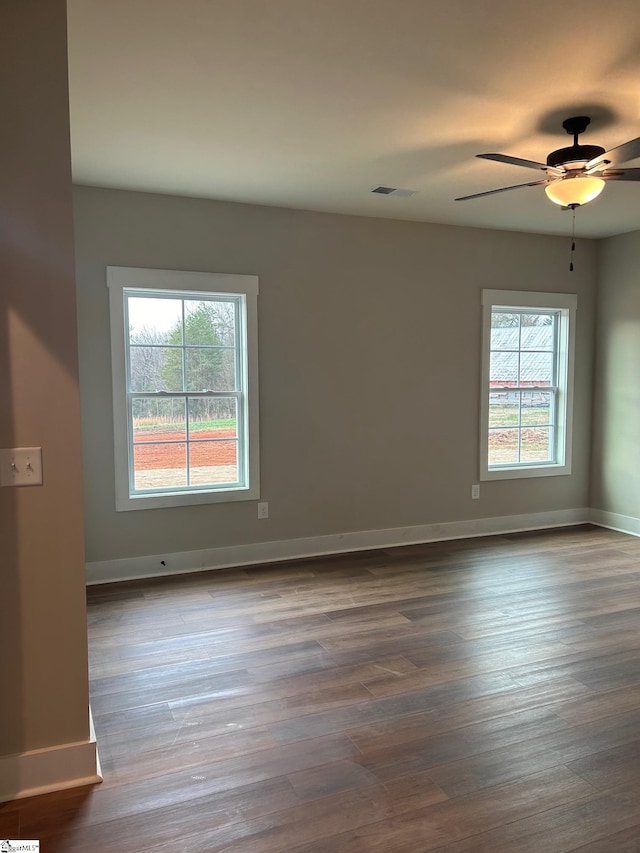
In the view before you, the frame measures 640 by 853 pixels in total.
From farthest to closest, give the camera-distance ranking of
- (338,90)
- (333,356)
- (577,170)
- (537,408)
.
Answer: (537,408) → (333,356) → (577,170) → (338,90)

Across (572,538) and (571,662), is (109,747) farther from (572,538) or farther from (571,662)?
(572,538)

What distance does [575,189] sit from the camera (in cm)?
299

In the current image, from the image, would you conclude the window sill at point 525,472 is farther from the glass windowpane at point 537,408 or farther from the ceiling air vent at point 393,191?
the ceiling air vent at point 393,191

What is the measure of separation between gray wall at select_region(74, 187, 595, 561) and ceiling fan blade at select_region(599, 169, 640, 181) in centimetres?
221

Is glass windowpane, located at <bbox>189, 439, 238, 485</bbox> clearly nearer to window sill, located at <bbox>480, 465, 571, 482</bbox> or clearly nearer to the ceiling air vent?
the ceiling air vent

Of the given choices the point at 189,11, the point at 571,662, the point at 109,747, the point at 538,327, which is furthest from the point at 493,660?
the point at 538,327

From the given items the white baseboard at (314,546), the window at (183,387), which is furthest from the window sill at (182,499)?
the white baseboard at (314,546)

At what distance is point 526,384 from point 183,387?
313cm

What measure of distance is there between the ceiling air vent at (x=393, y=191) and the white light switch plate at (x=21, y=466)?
9.72 feet

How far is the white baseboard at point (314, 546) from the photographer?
4281 millimetres

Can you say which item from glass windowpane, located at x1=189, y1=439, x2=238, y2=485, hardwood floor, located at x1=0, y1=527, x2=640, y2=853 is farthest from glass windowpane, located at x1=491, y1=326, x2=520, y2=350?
glass windowpane, located at x1=189, y1=439, x2=238, y2=485

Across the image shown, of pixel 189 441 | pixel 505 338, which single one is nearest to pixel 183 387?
pixel 189 441

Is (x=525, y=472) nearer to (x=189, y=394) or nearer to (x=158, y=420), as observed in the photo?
(x=189, y=394)

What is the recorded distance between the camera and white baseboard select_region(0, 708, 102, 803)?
204 cm
